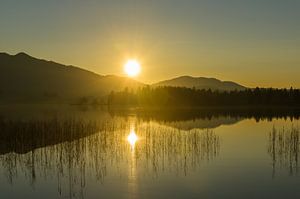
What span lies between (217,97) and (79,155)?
11920 centimetres

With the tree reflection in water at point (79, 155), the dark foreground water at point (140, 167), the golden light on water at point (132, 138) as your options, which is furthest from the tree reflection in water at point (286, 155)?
the golden light on water at point (132, 138)

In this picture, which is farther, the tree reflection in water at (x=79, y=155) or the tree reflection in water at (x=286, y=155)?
the tree reflection in water at (x=286, y=155)

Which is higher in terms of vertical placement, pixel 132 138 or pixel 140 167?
pixel 132 138

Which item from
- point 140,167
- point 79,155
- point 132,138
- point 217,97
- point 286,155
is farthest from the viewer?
point 217,97

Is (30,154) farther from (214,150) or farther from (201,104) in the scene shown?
(201,104)

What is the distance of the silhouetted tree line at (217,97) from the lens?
127125mm

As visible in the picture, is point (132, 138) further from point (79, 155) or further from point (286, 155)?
point (286, 155)

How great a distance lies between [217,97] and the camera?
137000 millimetres

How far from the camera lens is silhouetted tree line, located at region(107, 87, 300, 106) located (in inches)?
5005

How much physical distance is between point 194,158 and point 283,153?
5.47 metres

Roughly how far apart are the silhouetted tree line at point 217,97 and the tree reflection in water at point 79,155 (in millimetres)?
105499

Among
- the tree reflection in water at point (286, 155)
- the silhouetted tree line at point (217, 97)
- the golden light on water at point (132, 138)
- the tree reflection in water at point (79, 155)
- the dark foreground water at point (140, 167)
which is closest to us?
the dark foreground water at point (140, 167)

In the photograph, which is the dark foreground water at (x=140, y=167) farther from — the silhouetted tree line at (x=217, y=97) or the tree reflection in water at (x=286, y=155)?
the silhouetted tree line at (x=217, y=97)

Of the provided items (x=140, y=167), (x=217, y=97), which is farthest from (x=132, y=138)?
(x=217, y=97)
